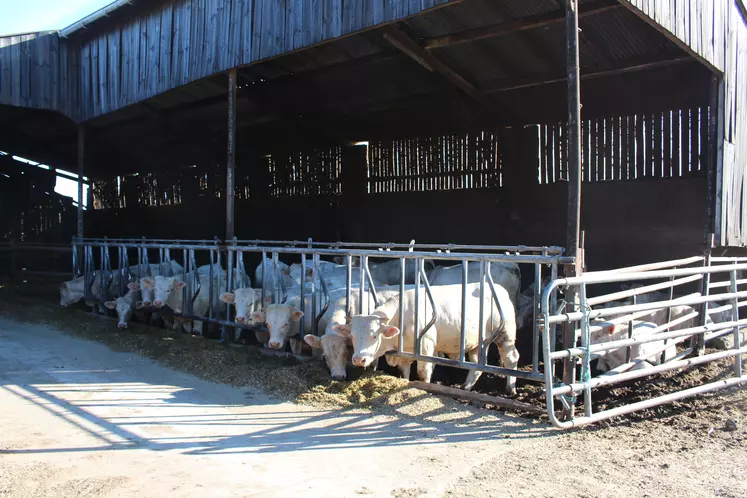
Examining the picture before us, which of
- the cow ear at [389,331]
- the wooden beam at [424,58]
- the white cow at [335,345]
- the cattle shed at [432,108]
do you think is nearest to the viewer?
the cow ear at [389,331]

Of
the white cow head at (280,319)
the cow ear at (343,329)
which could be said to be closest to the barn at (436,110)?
the cow ear at (343,329)

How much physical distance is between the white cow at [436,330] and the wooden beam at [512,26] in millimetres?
4396

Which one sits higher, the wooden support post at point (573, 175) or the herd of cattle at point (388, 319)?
the wooden support post at point (573, 175)

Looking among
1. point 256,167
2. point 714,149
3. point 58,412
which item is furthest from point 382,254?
point 256,167

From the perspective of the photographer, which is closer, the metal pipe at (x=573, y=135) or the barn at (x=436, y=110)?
the metal pipe at (x=573, y=135)

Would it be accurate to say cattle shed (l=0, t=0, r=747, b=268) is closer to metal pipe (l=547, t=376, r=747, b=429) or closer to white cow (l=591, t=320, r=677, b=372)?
metal pipe (l=547, t=376, r=747, b=429)

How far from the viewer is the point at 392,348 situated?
7199 mm

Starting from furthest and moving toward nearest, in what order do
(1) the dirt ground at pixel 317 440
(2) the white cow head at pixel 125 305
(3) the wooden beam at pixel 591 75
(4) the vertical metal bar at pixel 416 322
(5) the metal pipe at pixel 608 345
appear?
1. (2) the white cow head at pixel 125 305
2. (3) the wooden beam at pixel 591 75
3. (4) the vertical metal bar at pixel 416 322
4. (5) the metal pipe at pixel 608 345
5. (1) the dirt ground at pixel 317 440

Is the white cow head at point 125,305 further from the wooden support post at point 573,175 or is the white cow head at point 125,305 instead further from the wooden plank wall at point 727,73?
the wooden plank wall at point 727,73

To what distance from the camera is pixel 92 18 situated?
14461 mm

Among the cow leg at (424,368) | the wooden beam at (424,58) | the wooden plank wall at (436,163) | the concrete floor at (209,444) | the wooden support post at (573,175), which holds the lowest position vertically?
the concrete floor at (209,444)

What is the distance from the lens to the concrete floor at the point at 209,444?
4.31m

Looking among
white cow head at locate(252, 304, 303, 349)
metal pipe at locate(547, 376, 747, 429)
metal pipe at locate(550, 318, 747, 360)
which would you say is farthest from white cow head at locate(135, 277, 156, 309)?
metal pipe at locate(547, 376, 747, 429)

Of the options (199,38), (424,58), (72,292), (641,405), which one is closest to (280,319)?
(641,405)
